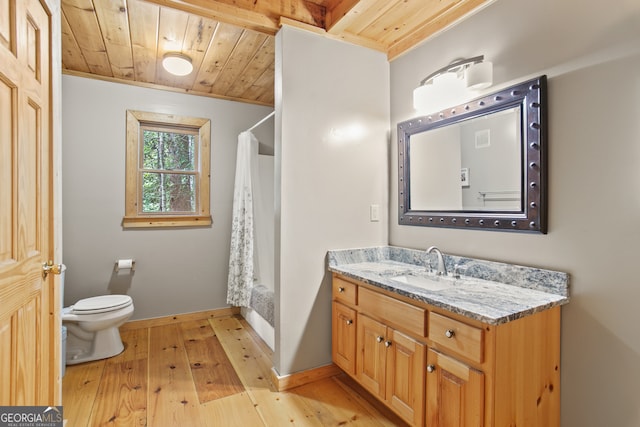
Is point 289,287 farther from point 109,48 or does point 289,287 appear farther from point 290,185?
point 109,48

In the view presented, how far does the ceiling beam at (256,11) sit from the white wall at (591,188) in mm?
1187

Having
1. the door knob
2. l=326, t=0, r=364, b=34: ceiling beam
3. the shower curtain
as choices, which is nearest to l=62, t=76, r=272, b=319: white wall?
the shower curtain

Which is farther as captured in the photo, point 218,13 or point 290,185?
point 290,185

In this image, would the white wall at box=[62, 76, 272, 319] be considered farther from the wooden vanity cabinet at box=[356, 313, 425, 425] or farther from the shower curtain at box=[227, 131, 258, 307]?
the wooden vanity cabinet at box=[356, 313, 425, 425]

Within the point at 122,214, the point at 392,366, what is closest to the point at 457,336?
the point at 392,366

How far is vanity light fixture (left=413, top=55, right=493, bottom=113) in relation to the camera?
5.85 feet

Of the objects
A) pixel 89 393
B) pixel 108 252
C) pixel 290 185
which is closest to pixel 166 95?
pixel 108 252

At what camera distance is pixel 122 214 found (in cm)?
312

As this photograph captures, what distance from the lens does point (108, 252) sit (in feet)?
10.0

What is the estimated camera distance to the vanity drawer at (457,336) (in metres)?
1.29

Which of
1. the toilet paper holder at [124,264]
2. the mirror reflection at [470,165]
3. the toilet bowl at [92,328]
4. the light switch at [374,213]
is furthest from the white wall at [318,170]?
the toilet paper holder at [124,264]

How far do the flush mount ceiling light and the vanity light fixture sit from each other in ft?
5.91

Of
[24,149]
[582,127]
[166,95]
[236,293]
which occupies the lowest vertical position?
[236,293]

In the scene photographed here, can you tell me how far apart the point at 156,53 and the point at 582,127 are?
112 inches
